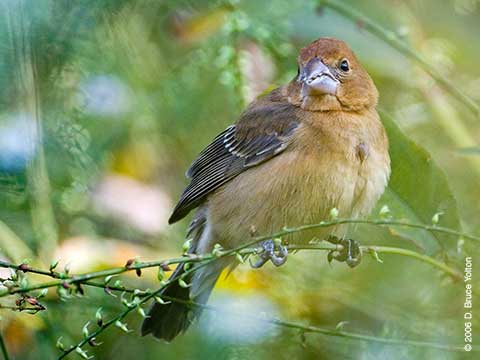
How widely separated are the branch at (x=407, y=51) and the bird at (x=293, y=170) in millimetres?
137

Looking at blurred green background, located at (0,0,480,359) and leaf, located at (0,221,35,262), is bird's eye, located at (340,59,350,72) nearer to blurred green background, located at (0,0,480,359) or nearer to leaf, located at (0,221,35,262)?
blurred green background, located at (0,0,480,359)

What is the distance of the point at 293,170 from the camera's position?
3570 mm

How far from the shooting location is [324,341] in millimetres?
3305

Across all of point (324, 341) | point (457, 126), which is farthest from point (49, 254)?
point (457, 126)

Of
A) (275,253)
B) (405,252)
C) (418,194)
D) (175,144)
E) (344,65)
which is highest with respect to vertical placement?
(175,144)

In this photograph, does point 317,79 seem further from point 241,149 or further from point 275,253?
point 275,253

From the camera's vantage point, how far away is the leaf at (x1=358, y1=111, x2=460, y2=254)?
316 centimetres

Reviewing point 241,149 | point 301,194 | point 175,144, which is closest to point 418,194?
point 301,194

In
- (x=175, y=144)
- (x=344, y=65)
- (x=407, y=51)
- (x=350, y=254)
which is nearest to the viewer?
(x=350, y=254)

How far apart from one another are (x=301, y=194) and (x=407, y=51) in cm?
69

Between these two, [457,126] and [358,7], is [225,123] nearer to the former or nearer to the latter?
[358,7]

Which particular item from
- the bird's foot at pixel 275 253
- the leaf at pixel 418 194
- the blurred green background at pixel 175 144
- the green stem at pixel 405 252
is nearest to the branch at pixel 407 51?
the blurred green background at pixel 175 144

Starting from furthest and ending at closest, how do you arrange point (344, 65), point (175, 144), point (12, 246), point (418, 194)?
point (175, 144)
point (344, 65)
point (12, 246)
point (418, 194)

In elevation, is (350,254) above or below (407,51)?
below
